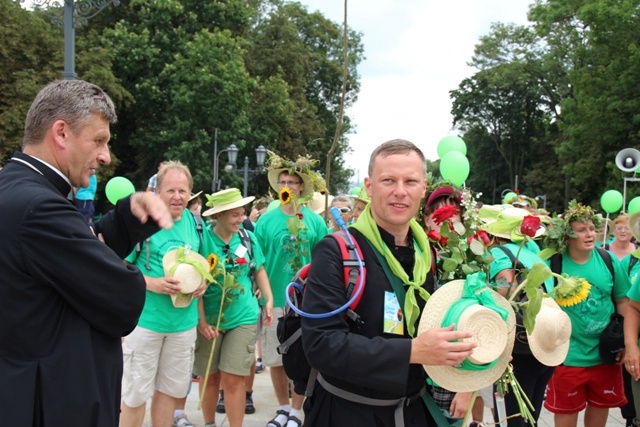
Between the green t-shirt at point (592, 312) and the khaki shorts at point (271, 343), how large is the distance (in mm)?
2610

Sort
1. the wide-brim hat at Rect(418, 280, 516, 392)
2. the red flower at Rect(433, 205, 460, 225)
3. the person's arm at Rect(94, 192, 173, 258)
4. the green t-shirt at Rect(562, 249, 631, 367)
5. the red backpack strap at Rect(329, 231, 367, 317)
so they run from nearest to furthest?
1. the wide-brim hat at Rect(418, 280, 516, 392)
2. the red backpack strap at Rect(329, 231, 367, 317)
3. the person's arm at Rect(94, 192, 173, 258)
4. the red flower at Rect(433, 205, 460, 225)
5. the green t-shirt at Rect(562, 249, 631, 367)

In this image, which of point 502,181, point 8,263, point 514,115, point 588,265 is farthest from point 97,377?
point 502,181

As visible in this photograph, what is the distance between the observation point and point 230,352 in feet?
17.1

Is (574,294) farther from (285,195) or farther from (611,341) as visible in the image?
(285,195)

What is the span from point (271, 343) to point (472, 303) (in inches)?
155

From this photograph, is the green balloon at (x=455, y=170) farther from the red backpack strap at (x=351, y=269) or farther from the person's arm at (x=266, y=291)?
the red backpack strap at (x=351, y=269)

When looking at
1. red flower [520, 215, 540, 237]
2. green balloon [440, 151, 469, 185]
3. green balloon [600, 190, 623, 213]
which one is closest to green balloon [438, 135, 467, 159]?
green balloon [440, 151, 469, 185]

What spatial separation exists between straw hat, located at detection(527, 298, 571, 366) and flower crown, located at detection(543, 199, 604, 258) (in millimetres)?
1503

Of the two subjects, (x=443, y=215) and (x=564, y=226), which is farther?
(x=564, y=226)

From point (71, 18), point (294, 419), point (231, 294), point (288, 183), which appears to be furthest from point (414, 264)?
point (71, 18)

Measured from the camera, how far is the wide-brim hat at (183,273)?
4.50m

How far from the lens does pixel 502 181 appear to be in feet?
185

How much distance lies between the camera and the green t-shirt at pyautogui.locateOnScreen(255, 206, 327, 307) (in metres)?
6.06

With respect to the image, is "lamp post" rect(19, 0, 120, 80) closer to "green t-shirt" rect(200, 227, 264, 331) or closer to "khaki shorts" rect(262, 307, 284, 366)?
"green t-shirt" rect(200, 227, 264, 331)
